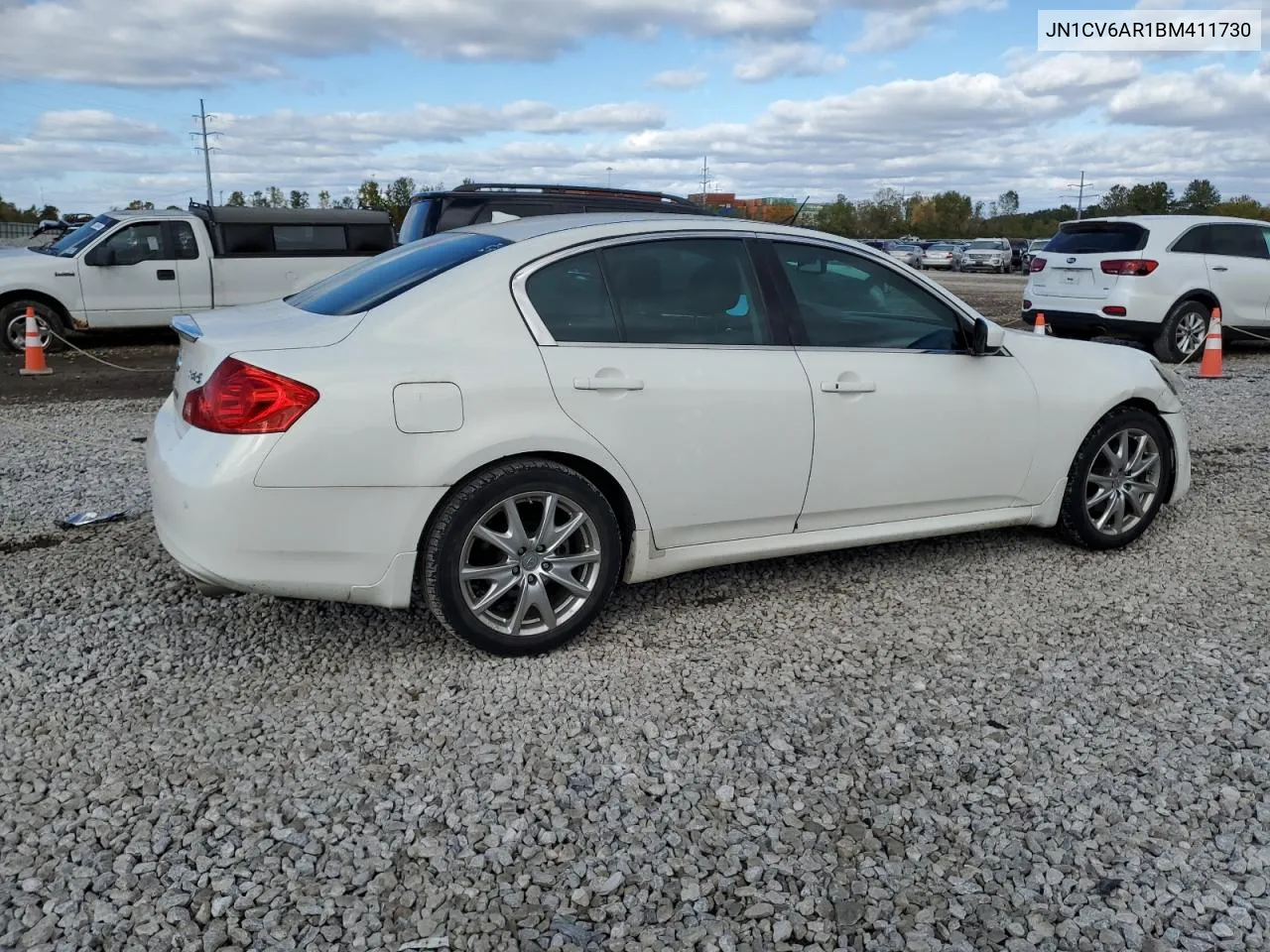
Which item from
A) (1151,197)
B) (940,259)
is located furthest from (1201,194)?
(940,259)

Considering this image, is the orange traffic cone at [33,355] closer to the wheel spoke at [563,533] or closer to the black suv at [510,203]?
the black suv at [510,203]

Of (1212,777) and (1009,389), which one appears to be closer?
(1212,777)

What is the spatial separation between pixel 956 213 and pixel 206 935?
12831 cm

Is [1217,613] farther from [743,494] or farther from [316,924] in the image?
[316,924]

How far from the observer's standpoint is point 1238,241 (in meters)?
13.0

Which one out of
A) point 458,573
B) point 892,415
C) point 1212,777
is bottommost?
point 1212,777

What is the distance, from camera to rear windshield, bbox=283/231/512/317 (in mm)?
4070

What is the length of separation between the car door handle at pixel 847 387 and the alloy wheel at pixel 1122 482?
4.67 feet

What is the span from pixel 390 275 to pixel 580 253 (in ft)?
2.55

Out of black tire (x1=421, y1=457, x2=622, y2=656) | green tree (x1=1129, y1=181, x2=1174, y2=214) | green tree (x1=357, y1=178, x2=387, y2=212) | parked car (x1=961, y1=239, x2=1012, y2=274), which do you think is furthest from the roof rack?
green tree (x1=1129, y1=181, x2=1174, y2=214)

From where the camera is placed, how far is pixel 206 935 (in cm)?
249

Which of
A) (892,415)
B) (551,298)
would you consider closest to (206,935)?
(551,298)

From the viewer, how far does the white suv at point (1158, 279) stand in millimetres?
12312

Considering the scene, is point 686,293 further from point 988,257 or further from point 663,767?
point 988,257
